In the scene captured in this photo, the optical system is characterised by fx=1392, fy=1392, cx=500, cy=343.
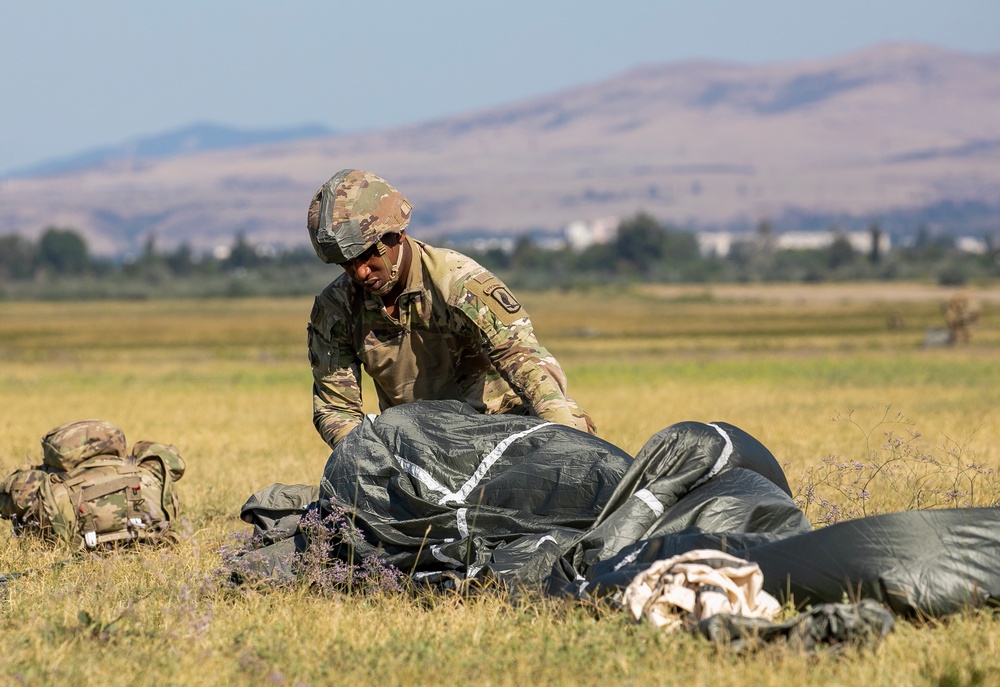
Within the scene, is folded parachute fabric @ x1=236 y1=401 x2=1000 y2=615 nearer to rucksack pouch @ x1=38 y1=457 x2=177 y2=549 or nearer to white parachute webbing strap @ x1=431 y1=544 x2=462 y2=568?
white parachute webbing strap @ x1=431 y1=544 x2=462 y2=568

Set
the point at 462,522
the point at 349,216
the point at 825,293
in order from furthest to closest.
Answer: the point at 825,293, the point at 349,216, the point at 462,522

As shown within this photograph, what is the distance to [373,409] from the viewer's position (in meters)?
16.5

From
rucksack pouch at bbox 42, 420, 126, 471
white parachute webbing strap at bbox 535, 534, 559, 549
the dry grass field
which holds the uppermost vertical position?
rucksack pouch at bbox 42, 420, 126, 471

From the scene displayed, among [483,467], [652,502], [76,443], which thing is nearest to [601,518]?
[652,502]

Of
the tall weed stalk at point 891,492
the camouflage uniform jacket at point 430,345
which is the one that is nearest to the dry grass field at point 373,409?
the tall weed stalk at point 891,492

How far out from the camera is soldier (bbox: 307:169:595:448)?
6258 millimetres

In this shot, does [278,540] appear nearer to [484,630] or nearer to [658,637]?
[484,630]

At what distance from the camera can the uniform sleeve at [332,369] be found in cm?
690

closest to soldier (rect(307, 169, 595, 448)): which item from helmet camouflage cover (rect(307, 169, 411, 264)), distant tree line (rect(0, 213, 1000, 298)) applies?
helmet camouflage cover (rect(307, 169, 411, 264))

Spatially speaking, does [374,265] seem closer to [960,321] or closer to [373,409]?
[373,409]

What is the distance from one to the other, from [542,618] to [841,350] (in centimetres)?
2951

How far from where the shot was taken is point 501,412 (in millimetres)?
6910

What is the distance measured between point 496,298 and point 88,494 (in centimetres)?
249

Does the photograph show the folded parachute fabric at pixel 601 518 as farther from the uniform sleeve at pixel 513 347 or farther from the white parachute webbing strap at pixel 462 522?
the uniform sleeve at pixel 513 347
